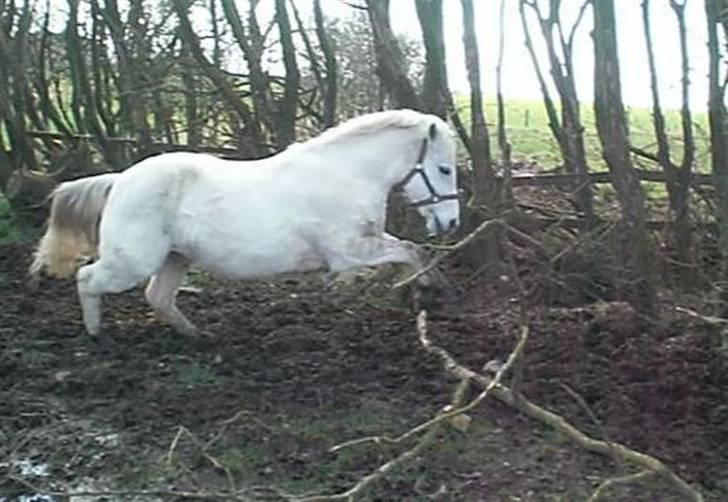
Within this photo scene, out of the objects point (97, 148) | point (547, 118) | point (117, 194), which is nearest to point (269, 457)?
point (117, 194)

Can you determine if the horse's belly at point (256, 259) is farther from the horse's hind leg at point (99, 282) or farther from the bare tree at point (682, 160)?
the bare tree at point (682, 160)

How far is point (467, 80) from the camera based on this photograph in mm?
6988

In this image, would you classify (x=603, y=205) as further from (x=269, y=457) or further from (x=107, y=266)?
(x=269, y=457)

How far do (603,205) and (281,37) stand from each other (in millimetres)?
2991

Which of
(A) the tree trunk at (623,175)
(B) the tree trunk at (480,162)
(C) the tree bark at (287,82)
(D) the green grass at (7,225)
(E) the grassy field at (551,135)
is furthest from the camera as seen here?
(D) the green grass at (7,225)

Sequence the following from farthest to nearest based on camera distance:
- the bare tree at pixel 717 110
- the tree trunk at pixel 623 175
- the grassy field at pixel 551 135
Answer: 1. the grassy field at pixel 551 135
2. the tree trunk at pixel 623 175
3. the bare tree at pixel 717 110

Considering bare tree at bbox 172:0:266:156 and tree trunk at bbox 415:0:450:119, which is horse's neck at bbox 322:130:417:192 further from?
bare tree at bbox 172:0:266:156

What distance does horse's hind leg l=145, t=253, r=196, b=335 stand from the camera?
6.80 m

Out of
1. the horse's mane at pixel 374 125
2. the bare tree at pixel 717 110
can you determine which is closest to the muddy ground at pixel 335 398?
the bare tree at pixel 717 110

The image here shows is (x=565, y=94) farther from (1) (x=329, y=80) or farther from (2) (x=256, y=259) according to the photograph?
(1) (x=329, y=80)

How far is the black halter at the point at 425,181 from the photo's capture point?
6.61m

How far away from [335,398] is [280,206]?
1.32 meters

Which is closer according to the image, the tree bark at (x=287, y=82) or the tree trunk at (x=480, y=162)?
the tree trunk at (x=480, y=162)

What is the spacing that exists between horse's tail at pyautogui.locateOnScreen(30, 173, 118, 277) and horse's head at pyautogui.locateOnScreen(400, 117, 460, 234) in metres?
1.68
